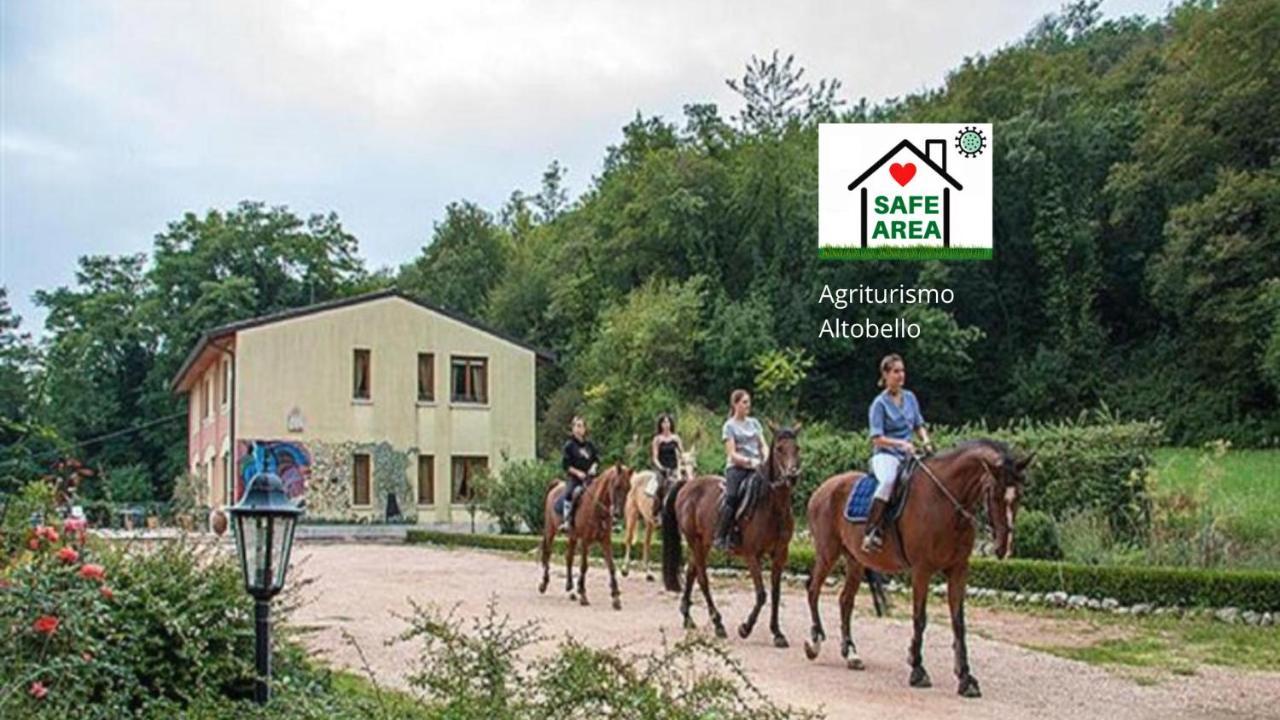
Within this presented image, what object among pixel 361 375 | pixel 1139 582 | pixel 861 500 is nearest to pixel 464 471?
pixel 361 375

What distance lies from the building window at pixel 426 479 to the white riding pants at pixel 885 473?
94.7 feet

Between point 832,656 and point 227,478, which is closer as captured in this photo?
point 832,656

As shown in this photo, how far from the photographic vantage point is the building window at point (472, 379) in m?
38.5

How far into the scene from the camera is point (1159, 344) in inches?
1642

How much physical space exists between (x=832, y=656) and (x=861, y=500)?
1.36 meters

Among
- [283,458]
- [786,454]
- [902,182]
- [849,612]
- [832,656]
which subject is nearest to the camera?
[849,612]

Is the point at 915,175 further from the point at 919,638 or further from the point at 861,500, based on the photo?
the point at 919,638

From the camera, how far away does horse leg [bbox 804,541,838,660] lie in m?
10.2

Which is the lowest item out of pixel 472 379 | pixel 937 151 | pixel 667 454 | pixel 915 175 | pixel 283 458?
pixel 283 458

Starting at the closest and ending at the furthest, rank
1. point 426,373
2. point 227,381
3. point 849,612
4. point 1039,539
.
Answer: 1. point 849,612
2. point 1039,539
3. point 227,381
4. point 426,373

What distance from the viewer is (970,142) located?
2822 centimetres

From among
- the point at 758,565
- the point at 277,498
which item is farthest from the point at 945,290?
the point at 277,498

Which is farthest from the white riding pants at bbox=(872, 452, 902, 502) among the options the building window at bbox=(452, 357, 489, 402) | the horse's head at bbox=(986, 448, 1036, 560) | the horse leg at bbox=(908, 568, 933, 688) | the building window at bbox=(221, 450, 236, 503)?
the building window at bbox=(452, 357, 489, 402)

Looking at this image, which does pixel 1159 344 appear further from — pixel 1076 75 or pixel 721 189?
pixel 721 189
